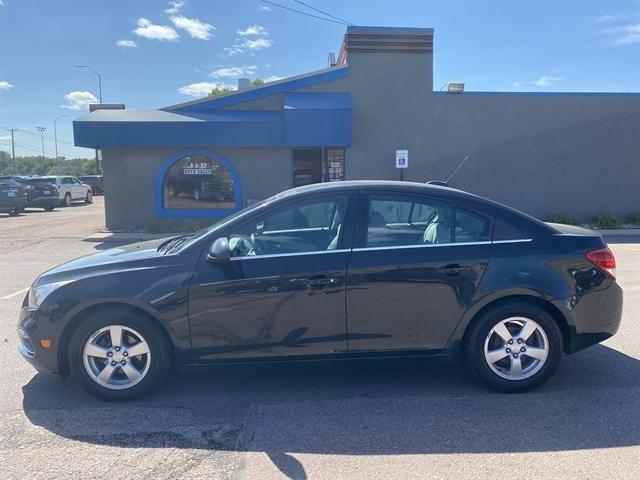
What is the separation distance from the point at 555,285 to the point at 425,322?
42.1 inches

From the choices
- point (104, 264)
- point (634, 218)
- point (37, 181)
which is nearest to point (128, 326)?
point (104, 264)

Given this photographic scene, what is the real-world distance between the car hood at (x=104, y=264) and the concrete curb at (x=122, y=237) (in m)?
9.12

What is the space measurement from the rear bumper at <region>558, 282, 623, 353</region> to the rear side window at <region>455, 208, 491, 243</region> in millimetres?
807

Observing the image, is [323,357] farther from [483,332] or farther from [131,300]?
[131,300]

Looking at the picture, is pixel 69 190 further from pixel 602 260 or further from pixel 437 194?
pixel 602 260

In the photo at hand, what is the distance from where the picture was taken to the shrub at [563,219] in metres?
15.2

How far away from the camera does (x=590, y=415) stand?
148 inches

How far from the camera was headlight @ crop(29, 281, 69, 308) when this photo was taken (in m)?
3.98

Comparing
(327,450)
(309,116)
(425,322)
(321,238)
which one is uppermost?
(309,116)

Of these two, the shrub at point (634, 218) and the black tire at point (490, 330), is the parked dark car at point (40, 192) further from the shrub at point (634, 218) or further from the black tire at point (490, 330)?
the black tire at point (490, 330)

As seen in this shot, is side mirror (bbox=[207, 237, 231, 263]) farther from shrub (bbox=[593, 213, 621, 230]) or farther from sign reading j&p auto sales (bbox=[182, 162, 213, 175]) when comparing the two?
shrub (bbox=[593, 213, 621, 230])

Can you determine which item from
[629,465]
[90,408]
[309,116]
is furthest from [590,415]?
[309,116]

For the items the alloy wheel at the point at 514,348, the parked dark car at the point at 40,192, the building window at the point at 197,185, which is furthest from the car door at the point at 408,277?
the parked dark car at the point at 40,192

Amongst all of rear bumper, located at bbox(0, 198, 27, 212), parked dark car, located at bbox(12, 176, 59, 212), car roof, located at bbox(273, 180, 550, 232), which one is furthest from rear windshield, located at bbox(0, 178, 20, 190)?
car roof, located at bbox(273, 180, 550, 232)
